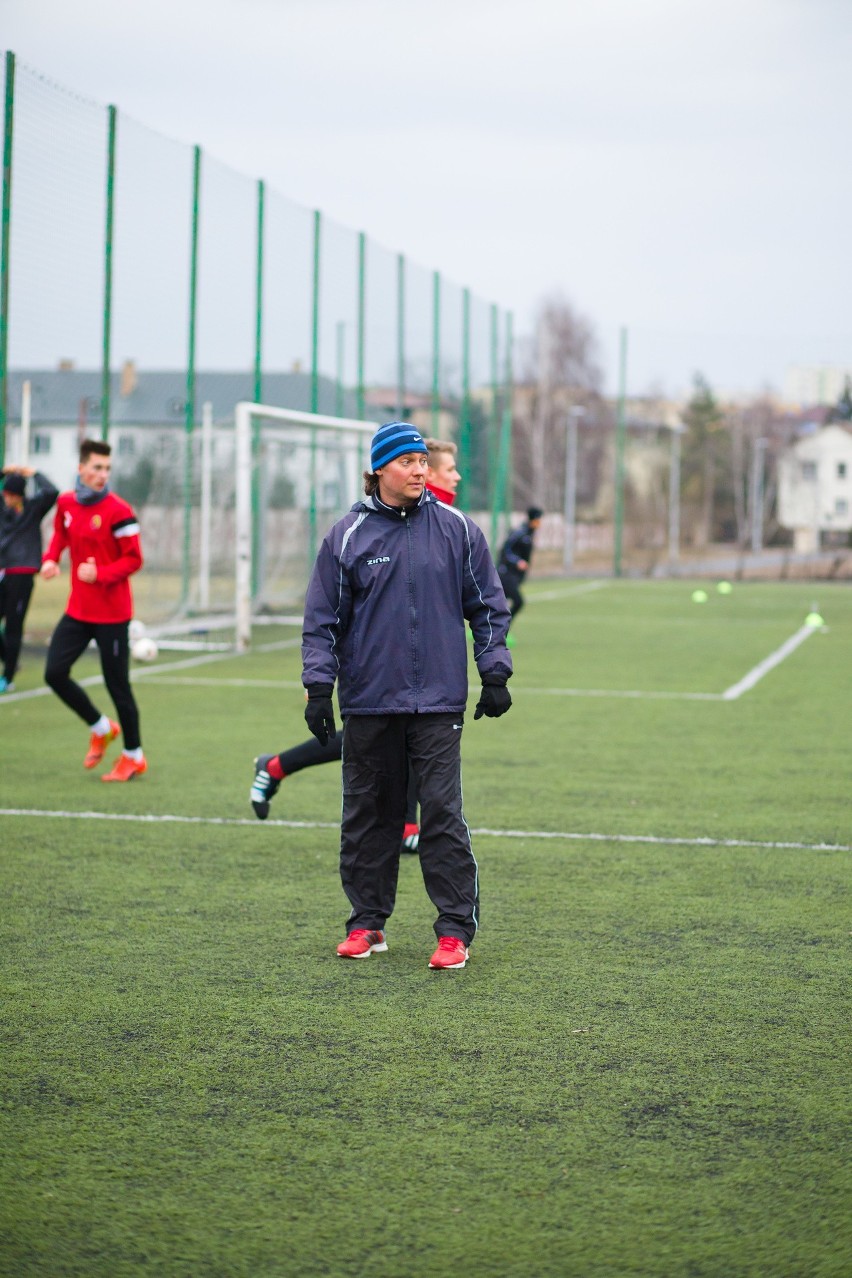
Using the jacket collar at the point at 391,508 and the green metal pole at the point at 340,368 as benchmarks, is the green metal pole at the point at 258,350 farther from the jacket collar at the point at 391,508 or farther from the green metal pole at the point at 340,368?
the jacket collar at the point at 391,508

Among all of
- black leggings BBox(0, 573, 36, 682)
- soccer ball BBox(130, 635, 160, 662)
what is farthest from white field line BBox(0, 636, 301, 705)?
black leggings BBox(0, 573, 36, 682)

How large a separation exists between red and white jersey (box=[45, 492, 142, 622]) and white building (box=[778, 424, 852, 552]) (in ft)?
127

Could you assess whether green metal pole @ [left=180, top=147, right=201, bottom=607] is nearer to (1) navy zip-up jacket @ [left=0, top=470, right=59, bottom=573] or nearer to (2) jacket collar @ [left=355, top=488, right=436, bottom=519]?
(1) navy zip-up jacket @ [left=0, top=470, right=59, bottom=573]

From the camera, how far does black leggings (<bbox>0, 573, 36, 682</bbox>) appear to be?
1413 cm

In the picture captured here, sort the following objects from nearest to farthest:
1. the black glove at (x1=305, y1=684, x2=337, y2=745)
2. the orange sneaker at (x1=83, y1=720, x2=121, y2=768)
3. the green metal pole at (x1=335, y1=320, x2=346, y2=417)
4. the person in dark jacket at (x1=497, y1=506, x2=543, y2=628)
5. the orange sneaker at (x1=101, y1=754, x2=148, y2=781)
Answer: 1. the black glove at (x1=305, y1=684, x2=337, y2=745)
2. the orange sneaker at (x1=101, y1=754, x2=148, y2=781)
3. the orange sneaker at (x1=83, y1=720, x2=121, y2=768)
4. the person in dark jacket at (x1=497, y1=506, x2=543, y2=628)
5. the green metal pole at (x1=335, y1=320, x2=346, y2=417)

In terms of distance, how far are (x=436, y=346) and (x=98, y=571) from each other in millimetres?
24677

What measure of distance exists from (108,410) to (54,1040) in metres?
14.3

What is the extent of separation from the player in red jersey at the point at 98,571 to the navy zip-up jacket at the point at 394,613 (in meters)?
3.60

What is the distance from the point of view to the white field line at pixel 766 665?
48.9ft

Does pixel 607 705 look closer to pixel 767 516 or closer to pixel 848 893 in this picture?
pixel 848 893

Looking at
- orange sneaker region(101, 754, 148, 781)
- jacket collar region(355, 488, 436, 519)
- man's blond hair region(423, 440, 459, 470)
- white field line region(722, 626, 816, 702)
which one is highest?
man's blond hair region(423, 440, 459, 470)

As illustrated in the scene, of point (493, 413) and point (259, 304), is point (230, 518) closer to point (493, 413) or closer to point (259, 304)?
point (259, 304)

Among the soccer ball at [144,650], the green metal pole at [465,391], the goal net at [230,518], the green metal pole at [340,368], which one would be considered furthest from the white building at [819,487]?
the soccer ball at [144,650]

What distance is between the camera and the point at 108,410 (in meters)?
18.2
